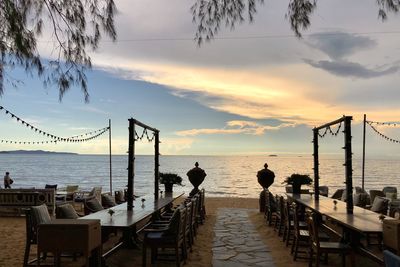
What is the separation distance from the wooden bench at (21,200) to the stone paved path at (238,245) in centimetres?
507

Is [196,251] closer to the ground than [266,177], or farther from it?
closer to the ground

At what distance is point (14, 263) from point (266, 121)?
3639cm

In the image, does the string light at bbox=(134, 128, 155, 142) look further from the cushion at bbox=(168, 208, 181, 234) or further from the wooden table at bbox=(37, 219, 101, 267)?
the wooden table at bbox=(37, 219, 101, 267)

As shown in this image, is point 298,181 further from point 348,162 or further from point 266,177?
point 348,162

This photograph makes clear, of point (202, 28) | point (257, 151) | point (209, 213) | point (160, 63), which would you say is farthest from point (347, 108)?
point (257, 151)

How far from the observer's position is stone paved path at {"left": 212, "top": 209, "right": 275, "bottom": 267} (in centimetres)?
780

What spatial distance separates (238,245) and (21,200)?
8.11 meters

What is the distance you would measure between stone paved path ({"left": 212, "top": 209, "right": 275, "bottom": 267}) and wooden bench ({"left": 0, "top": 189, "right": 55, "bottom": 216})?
199 inches

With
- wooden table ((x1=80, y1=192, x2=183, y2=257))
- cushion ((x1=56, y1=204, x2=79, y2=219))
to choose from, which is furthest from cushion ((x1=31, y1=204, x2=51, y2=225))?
wooden table ((x1=80, y1=192, x2=183, y2=257))

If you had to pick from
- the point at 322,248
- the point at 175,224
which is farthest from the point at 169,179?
the point at 322,248

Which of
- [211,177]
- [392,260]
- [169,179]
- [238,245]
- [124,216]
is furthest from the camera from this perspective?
[211,177]

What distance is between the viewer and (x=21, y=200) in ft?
48.1

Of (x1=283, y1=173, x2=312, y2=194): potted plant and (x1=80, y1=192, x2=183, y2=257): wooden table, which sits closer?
(x1=80, y1=192, x2=183, y2=257): wooden table

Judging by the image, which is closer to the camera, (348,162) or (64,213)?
(64,213)
